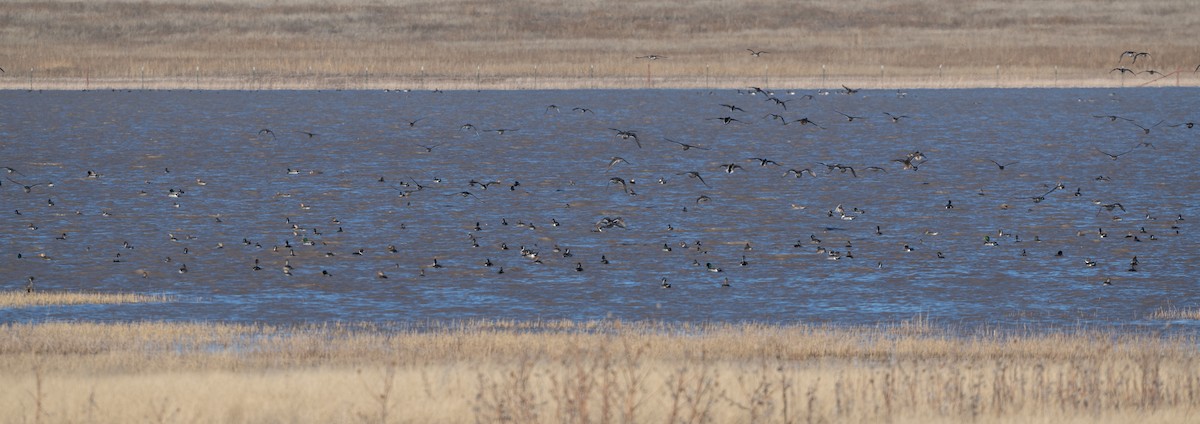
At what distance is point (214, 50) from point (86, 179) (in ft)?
151

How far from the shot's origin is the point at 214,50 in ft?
298

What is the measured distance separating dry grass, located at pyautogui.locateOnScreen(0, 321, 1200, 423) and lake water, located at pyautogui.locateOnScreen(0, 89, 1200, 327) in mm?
2606

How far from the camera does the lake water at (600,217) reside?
2420 cm

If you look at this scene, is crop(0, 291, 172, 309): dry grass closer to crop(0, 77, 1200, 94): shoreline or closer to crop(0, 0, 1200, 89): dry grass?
crop(0, 77, 1200, 94): shoreline

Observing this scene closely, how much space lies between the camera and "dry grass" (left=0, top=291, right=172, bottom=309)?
22859mm

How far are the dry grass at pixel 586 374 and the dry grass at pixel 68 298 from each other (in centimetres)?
278

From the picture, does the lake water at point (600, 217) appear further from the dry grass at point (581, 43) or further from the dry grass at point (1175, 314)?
the dry grass at point (581, 43)

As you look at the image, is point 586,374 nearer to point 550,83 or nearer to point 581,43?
point 550,83

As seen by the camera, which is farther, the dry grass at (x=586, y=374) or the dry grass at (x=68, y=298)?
the dry grass at (x=68, y=298)

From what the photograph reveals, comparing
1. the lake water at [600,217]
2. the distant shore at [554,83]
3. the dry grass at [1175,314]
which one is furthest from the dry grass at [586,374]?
the distant shore at [554,83]

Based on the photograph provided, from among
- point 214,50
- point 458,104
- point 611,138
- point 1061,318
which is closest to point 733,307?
point 1061,318

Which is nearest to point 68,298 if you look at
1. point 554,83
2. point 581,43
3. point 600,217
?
point 600,217

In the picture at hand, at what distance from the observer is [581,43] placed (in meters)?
94.5

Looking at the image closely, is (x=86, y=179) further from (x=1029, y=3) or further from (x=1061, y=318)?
(x=1029, y=3)
